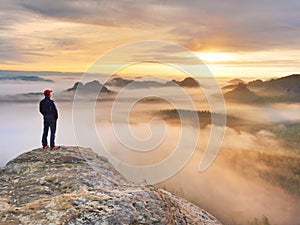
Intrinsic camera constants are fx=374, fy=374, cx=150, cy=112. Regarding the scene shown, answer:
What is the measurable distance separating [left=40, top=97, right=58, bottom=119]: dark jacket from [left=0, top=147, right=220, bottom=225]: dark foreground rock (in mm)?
Result: 3010

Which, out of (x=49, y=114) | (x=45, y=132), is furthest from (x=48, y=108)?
(x=45, y=132)

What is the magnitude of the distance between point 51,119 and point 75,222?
1385cm

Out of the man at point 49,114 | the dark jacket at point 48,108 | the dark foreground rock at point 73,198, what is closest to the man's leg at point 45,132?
the man at point 49,114

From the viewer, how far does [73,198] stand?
589 inches

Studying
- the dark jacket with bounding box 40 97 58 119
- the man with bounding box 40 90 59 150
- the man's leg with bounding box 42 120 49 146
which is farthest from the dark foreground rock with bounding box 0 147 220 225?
the dark jacket with bounding box 40 97 58 119

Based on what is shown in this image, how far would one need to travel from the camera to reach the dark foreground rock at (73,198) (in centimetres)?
1414

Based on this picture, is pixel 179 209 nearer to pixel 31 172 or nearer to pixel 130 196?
pixel 130 196

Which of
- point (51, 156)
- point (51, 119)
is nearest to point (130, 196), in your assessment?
point (51, 156)

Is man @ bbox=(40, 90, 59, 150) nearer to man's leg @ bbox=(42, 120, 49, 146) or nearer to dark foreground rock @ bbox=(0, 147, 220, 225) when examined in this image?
man's leg @ bbox=(42, 120, 49, 146)

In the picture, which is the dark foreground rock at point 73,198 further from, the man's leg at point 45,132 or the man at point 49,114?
the man's leg at point 45,132

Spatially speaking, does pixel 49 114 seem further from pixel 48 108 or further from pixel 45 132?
pixel 45 132

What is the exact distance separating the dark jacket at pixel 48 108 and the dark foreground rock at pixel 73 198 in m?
3.01

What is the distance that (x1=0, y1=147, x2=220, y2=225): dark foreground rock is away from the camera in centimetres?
1414

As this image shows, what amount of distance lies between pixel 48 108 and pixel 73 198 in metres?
12.3
